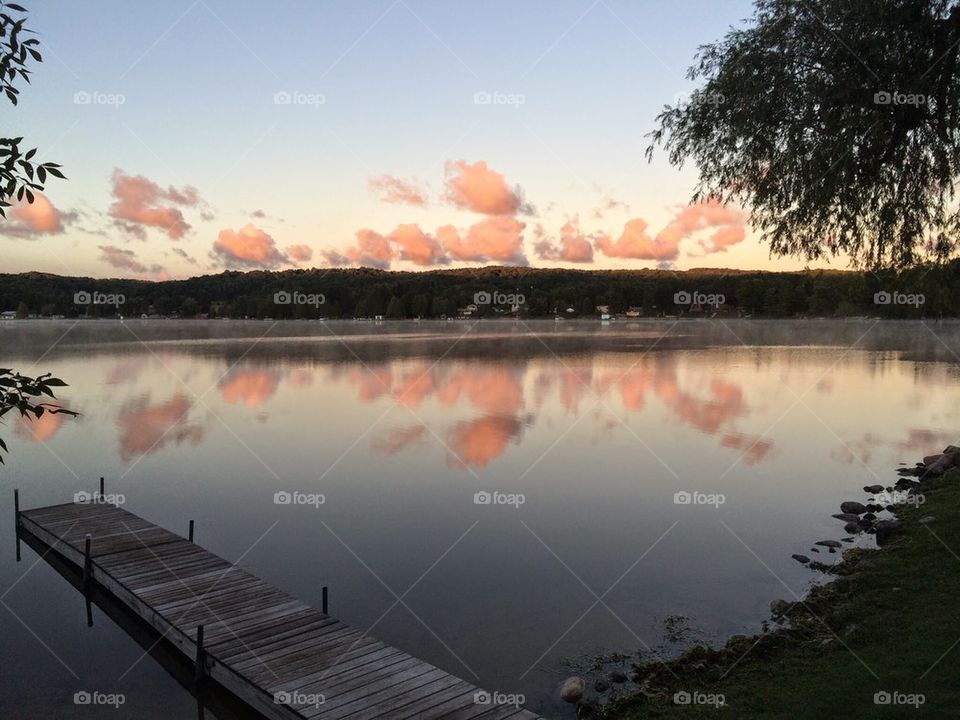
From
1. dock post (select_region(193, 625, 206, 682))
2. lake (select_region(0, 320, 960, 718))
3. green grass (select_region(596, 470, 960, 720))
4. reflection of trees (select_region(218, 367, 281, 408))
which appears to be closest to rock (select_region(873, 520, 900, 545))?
lake (select_region(0, 320, 960, 718))

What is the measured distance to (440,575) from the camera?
14359 mm

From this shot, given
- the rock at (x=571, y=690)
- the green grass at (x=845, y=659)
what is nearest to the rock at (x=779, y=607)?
the green grass at (x=845, y=659)

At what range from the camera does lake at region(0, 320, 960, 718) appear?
1161cm

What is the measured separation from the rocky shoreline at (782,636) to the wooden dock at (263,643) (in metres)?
1.55

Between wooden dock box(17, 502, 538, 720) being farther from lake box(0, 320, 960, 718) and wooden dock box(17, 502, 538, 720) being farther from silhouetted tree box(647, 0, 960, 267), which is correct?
silhouetted tree box(647, 0, 960, 267)

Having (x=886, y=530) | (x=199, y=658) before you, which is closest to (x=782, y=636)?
(x=886, y=530)

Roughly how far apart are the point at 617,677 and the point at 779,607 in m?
3.64

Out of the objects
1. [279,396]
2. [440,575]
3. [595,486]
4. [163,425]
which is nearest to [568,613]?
[440,575]

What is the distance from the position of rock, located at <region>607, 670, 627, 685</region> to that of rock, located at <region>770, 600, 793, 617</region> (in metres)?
3.31

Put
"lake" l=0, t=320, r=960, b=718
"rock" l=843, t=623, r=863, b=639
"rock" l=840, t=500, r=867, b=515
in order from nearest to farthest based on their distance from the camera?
1. "rock" l=843, t=623, r=863, b=639
2. "lake" l=0, t=320, r=960, b=718
3. "rock" l=840, t=500, r=867, b=515

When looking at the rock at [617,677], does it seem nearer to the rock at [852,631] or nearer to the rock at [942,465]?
the rock at [852,631]

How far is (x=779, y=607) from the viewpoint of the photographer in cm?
1207

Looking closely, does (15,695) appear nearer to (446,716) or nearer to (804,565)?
(446,716)

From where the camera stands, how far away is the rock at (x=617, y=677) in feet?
32.8
